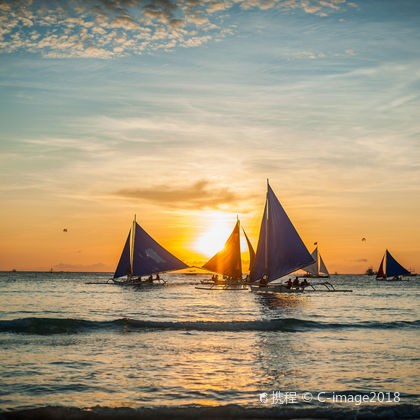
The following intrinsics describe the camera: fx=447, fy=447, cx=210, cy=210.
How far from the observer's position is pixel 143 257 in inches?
3258

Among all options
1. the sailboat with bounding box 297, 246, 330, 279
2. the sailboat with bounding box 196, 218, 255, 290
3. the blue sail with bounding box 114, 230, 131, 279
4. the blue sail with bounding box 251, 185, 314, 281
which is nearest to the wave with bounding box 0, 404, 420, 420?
the blue sail with bounding box 251, 185, 314, 281

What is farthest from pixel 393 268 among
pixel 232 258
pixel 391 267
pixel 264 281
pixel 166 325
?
pixel 166 325

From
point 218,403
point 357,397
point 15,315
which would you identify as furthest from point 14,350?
point 15,315

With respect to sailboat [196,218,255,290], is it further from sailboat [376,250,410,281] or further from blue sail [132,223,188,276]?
sailboat [376,250,410,281]

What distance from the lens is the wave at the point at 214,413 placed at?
1160 centimetres

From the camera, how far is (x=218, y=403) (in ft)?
41.1

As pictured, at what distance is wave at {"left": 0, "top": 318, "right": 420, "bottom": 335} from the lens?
28.4 metres

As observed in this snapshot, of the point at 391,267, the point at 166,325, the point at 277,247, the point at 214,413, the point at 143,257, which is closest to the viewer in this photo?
the point at 214,413

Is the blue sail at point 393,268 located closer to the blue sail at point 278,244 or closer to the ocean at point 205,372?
the blue sail at point 278,244

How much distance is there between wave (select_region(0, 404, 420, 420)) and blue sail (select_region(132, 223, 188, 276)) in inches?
2790

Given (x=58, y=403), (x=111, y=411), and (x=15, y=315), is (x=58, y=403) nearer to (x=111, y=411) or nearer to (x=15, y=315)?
(x=111, y=411)

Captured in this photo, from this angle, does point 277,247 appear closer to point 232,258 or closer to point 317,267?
point 232,258

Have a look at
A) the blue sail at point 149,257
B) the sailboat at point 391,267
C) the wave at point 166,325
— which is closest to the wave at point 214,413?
the wave at point 166,325

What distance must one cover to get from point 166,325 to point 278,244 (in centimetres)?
2561
